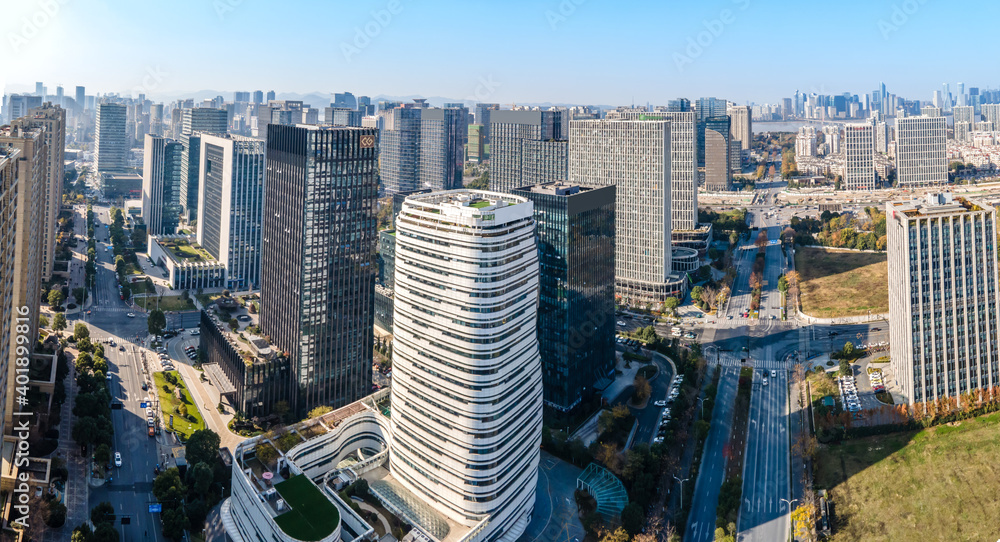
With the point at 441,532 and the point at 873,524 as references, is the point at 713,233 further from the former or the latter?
the point at 441,532

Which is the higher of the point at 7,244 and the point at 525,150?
the point at 525,150

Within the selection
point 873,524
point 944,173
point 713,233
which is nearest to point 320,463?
point 873,524

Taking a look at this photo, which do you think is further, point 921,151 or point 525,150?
point 921,151

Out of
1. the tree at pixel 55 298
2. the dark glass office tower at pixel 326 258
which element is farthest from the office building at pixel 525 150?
the tree at pixel 55 298

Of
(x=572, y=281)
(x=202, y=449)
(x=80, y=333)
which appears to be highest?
(x=572, y=281)

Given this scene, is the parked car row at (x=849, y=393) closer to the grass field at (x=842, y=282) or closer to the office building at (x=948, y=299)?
the office building at (x=948, y=299)

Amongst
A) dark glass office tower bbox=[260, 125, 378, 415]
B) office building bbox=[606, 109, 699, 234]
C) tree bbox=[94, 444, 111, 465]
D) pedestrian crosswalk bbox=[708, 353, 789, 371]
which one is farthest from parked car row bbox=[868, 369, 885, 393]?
tree bbox=[94, 444, 111, 465]

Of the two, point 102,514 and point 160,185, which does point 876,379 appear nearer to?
point 102,514

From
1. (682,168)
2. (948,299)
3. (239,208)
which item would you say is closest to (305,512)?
(948,299)
